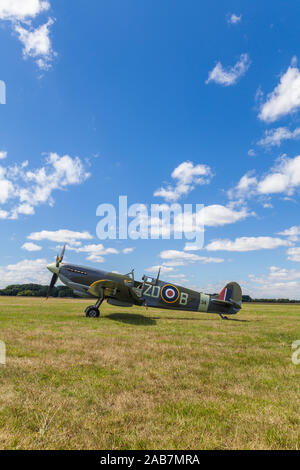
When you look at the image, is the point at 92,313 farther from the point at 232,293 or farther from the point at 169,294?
the point at 232,293

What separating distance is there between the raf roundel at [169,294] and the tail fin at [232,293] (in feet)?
11.9

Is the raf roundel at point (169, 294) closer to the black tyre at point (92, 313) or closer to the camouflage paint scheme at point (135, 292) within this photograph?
the camouflage paint scheme at point (135, 292)

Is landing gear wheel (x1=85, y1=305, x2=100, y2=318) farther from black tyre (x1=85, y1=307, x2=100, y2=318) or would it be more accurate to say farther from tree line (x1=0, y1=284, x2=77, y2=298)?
tree line (x1=0, y1=284, x2=77, y2=298)

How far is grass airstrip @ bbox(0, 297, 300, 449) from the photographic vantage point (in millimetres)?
2604

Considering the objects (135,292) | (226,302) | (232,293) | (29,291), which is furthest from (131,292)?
(29,291)

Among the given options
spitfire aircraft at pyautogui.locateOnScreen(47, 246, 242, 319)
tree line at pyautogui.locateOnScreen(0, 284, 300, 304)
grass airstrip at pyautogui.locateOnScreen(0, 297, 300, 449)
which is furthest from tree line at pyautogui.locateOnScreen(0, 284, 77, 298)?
grass airstrip at pyautogui.locateOnScreen(0, 297, 300, 449)

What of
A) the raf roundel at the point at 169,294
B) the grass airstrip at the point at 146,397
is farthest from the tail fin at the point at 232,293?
the grass airstrip at the point at 146,397

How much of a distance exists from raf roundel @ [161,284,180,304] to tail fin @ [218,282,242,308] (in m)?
3.62

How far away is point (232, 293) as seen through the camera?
17.4 meters

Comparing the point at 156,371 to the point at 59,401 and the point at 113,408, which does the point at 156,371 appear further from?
the point at 59,401

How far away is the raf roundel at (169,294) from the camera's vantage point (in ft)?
51.5

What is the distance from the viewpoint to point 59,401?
344 centimetres

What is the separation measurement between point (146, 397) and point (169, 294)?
1226 cm
